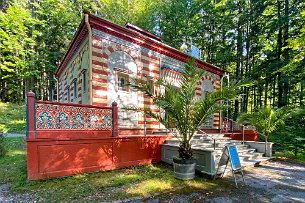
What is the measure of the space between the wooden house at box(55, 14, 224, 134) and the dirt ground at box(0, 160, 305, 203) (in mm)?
3892

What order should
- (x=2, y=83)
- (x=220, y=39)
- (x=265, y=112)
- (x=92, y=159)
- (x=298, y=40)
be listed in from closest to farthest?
(x=92, y=159) → (x=298, y=40) → (x=265, y=112) → (x=220, y=39) → (x=2, y=83)

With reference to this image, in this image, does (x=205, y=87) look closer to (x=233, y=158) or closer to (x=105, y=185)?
(x=233, y=158)

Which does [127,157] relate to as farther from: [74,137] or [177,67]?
[177,67]

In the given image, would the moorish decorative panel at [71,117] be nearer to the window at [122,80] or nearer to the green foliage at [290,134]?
the window at [122,80]

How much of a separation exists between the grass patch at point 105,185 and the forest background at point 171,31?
13.8 m

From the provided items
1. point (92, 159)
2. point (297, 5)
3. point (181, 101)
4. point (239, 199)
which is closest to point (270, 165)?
point (239, 199)

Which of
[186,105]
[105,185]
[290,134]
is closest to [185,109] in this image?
[186,105]

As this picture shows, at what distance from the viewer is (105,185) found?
5035 millimetres

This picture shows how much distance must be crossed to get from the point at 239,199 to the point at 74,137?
4.83 meters

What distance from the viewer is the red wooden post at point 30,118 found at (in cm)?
502

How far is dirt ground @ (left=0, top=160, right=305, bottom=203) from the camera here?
14.1ft

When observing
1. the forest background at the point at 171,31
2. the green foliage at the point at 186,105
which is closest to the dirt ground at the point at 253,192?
the green foliage at the point at 186,105

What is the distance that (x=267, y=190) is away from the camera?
494 centimetres

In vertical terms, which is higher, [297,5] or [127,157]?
[297,5]
